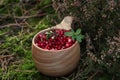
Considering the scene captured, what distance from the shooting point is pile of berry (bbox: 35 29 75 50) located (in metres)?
1.91

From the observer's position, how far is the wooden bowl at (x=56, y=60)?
6.05 feet

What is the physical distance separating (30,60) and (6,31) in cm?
49

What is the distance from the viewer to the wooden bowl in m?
1.84

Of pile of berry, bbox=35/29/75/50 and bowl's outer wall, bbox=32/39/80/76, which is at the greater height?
pile of berry, bbox=35/29/75/50

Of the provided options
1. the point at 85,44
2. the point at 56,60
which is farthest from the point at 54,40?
the point at 85,44

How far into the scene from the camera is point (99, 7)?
1945 mm

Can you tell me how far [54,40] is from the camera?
1958 millimetres

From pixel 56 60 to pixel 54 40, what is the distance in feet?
0.54

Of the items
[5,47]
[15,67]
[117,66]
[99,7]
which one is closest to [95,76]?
[117,66]

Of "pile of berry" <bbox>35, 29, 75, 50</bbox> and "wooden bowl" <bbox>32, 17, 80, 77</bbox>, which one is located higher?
"pile of berry" <bbox>35, 29, 75, 50</bbox>

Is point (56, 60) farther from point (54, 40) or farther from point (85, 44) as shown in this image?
point (85, 44)

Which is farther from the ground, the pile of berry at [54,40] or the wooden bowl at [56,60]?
the pile of berry at [54,40]

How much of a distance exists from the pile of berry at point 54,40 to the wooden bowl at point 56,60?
0.05 metres

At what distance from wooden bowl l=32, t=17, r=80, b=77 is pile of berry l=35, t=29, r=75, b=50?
50 millimetres
